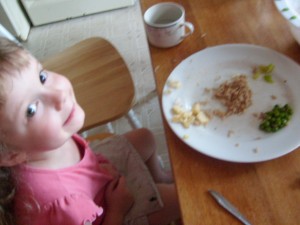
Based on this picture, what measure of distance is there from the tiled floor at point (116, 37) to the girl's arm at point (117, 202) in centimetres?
87

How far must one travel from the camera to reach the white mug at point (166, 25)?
0.74 meters

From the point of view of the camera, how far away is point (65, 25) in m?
2.20

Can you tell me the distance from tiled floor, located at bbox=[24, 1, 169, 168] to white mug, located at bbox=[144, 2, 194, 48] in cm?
83

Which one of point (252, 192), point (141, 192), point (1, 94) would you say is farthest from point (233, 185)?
point (1, 94)

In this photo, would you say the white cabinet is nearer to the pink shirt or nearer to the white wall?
the white wall

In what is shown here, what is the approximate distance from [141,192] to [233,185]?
0.95ft

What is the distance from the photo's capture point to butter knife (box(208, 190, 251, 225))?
1.67 ft

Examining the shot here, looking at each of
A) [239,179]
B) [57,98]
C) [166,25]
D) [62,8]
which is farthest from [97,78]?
[62,8]

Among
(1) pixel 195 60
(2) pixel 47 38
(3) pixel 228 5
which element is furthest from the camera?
(2) pixel 47 38

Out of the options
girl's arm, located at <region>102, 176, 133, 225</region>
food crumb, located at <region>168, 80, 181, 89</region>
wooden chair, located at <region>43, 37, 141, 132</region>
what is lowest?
girl's arm, located at <region>102, 176, 133, 225</region>

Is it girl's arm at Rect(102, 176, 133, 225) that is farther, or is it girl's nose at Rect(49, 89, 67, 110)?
girl's arm at Rect(102, 176, 133, 225)

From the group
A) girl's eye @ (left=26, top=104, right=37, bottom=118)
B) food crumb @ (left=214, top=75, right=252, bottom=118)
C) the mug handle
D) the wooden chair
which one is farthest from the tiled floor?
girl's eye @ (left=26, top=104, right=37, bottom=118)

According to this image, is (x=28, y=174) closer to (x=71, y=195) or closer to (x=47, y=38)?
(x=71, y=195)

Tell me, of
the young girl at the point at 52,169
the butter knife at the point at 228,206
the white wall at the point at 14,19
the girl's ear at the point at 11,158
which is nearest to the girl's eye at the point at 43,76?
the young girl at the point at 52,169
